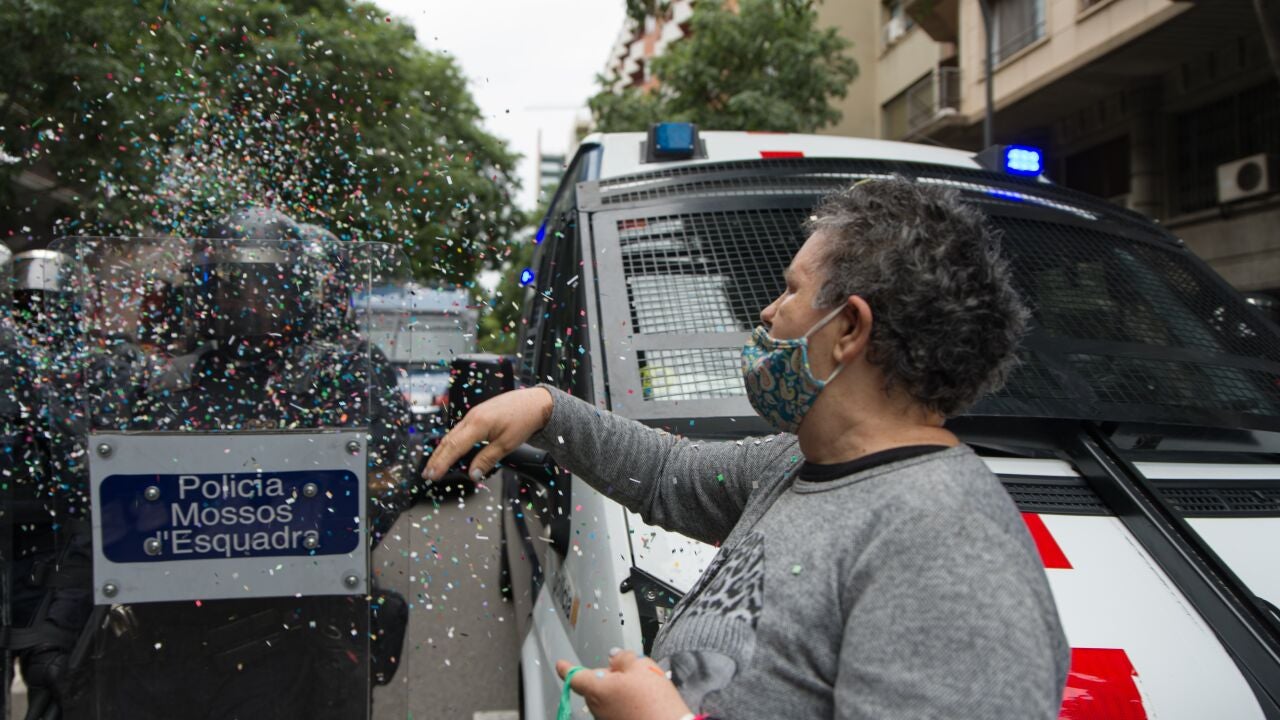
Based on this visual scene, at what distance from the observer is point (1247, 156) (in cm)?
1311

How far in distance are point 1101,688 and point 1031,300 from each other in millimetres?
1461

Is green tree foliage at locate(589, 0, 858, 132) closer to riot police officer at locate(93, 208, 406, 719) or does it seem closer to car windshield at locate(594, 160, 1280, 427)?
car windshield at locate(594, 160, 1280, 427)

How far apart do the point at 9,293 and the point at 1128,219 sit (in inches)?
151

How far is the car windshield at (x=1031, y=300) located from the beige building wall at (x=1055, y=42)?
10634mm

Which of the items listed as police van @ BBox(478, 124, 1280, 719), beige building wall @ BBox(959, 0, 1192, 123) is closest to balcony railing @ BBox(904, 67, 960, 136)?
beige building wall @ BBox(959, 0, 1192, 123)

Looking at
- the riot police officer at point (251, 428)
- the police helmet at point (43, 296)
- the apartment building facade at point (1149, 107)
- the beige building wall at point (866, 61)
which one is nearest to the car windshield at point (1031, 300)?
the riot police officer at point (251, 428)

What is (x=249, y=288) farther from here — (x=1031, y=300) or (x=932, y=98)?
(x=932, y=98)

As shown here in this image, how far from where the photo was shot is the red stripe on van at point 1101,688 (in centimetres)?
162

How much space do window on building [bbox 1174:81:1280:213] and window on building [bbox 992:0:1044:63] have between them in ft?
10.1

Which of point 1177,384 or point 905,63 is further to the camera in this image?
point 905,63

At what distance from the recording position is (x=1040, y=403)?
248 cm

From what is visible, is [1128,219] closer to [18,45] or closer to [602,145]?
[602,145]

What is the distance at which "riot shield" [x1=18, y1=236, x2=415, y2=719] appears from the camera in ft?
6.77

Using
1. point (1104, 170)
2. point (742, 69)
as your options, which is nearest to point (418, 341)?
point (1104, 170)
